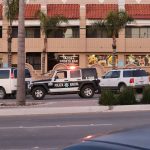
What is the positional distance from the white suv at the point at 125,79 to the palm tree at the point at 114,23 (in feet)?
45.9

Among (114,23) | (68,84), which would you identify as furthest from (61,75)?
(114,23)

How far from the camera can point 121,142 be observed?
318cm

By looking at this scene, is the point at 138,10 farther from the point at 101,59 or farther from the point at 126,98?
the point at 126,98

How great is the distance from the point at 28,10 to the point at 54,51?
5.03 meters

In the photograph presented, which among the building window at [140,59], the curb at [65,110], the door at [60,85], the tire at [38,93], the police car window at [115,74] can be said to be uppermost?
the building window at [140,59]

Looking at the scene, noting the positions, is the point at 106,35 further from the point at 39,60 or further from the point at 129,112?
the point at 129,112

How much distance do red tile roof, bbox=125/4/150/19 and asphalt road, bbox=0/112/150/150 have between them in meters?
35.1

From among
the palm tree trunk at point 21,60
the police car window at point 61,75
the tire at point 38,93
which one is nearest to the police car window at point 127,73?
the police car window at point 61,75

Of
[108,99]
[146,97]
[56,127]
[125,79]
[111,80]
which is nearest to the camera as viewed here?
[56,127]

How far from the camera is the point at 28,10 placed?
179 feet

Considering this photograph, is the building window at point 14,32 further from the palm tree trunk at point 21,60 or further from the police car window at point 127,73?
the palm tree trunk at point 21,60

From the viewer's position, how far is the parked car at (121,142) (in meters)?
3.06

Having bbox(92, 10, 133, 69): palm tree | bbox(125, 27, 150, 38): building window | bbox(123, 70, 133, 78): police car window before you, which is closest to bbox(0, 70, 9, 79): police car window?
bbox(123, 70, 133, 78): police car window

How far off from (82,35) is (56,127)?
39276 millimetres
